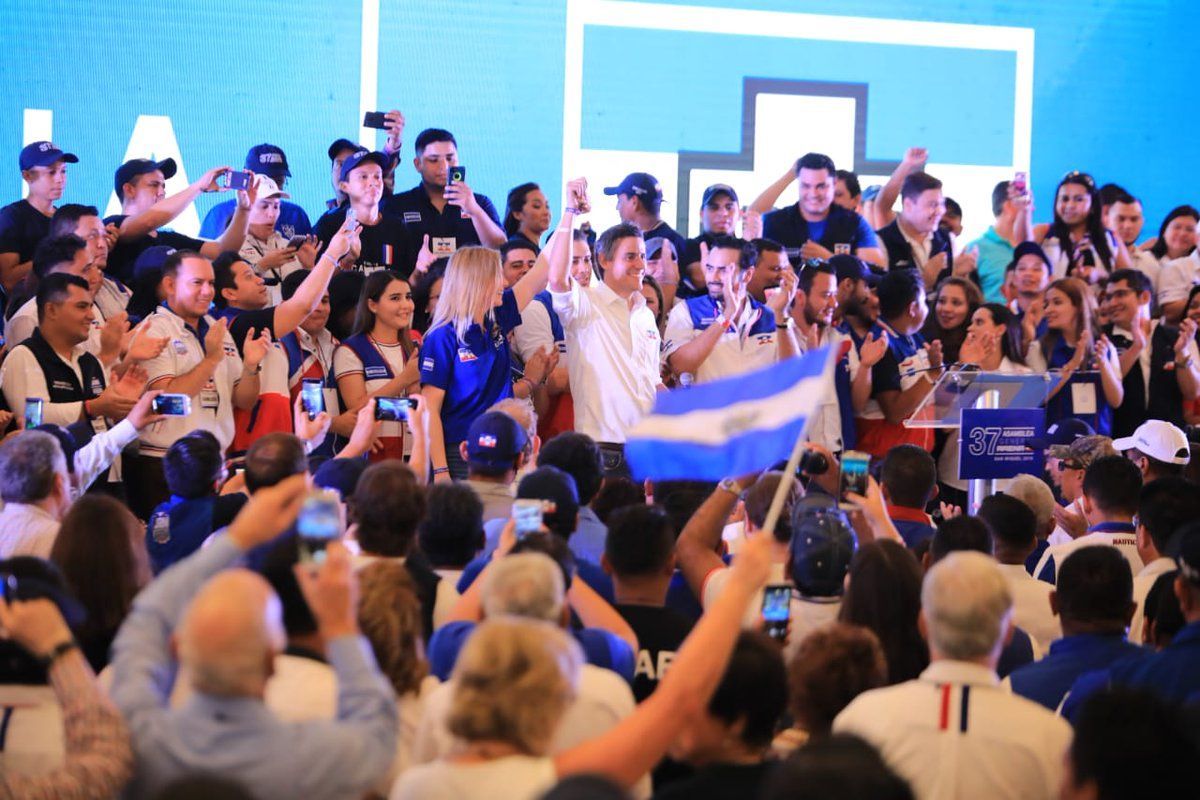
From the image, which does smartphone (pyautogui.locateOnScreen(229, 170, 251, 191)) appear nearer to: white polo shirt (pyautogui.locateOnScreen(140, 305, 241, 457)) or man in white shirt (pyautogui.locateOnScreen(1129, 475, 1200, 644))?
white polo shirt (pyautogui.locateOnScreen(140, 305, 241, 457))

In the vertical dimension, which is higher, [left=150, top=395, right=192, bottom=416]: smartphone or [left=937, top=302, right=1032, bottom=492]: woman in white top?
[left=937, top=302, right=1032, bottom=492]: woman in white top

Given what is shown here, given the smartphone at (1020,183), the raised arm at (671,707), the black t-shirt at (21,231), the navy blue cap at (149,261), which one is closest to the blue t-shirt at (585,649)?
the raised arm at (671,707)

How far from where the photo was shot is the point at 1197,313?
8906 millimetres

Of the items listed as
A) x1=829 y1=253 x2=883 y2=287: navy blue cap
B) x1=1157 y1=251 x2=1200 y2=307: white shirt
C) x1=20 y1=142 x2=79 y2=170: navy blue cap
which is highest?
x1=20 y1=142 x2=79 y2=170: navy blue cap

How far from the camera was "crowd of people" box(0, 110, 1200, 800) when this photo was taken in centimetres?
243

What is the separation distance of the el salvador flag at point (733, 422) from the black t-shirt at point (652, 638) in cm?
41

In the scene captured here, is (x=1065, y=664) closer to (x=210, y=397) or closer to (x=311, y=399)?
(x=311, y=399)

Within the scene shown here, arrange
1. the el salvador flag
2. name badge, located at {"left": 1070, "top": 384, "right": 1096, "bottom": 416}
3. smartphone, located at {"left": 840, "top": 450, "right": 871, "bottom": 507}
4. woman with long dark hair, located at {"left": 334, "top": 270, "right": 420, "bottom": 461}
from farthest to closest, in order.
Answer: name badge, located at {"left": 1070, "top": 384, "right": 1096, "bottom": 416} < woman with long dark hair, located at {"left": 334, "top": 270, "right": 420, "bottom": 461} < smartphone, located at {"left": 840, "top": 450, "right": 871, "bottom": 507} < the el salvador flag

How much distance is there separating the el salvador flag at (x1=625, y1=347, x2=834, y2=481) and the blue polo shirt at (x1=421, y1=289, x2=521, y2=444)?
3.24m

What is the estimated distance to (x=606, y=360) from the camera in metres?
7.19

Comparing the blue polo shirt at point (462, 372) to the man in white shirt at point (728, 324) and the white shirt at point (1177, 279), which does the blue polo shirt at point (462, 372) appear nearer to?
the man in white shirt at point (728, 324)

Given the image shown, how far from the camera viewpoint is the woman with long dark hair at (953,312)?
26.8ft

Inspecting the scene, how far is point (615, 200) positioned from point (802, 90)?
5.12 ft

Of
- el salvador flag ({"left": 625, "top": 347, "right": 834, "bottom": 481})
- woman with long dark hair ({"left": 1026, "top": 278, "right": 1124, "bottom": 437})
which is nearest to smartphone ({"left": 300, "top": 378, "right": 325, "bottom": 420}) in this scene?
el salvador flag ({"left": 625, "top": 347, "right": 834, "bottom": 481})
